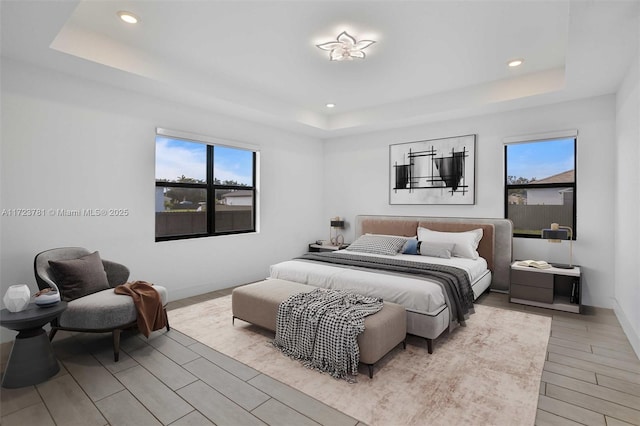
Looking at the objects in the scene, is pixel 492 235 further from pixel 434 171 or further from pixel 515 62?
pixel 515 62

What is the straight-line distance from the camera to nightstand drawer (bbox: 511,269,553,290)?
3.94 metres

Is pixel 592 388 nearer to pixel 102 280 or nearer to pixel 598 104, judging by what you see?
pixel 598 104

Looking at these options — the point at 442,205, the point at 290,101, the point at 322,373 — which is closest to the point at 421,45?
the point at 290,101

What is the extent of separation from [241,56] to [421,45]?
183cm

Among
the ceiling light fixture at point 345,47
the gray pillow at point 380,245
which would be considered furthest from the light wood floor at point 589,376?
the ceiling light fixture at point 345,47

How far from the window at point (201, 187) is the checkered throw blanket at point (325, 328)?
2.34 m

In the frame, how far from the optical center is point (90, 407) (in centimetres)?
209

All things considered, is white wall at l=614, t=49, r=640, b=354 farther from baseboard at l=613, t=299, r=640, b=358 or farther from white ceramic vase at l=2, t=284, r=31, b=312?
white ceramic vase at l=2, t=284, r=31, b=312

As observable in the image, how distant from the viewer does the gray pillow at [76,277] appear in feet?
9.53

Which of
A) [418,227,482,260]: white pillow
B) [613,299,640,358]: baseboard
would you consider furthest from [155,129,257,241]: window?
[613,299,640,358]: baseboard

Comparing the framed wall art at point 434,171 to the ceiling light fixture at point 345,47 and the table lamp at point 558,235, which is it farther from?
the ceiling light fixture at point 345,47

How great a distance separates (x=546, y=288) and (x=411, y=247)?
1628 millimetres

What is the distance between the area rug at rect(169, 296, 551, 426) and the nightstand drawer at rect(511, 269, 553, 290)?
50cm

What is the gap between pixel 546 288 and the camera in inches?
156
